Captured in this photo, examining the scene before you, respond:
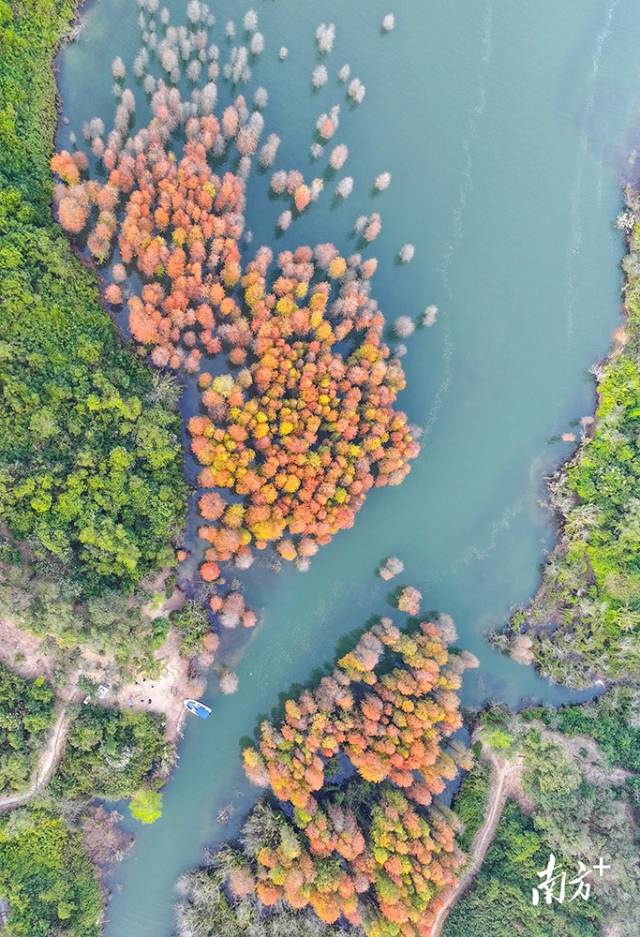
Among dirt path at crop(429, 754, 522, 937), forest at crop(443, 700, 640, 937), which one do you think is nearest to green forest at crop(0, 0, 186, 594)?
dirt path at crop(429, 754, 522, 937)

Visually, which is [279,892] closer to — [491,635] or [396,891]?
[396,891]

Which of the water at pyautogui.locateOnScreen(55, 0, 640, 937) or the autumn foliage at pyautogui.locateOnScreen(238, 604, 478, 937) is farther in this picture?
the water at pyautogui.locateOnScreen(55, 0, 640, 937)

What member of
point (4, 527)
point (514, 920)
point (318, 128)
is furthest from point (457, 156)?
point (514, 920)

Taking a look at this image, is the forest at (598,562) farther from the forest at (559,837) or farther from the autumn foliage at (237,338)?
the autumn foliage at (237,338)

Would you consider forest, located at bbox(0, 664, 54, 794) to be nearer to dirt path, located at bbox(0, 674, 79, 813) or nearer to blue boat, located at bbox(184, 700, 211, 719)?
dirt path, located at bbox(0, 674, 79, 813)

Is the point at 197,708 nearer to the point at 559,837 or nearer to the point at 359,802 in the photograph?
the point at 359,802

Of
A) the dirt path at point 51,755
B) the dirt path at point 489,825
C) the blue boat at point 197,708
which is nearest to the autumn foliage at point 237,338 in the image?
the blue boat at point 197,708
